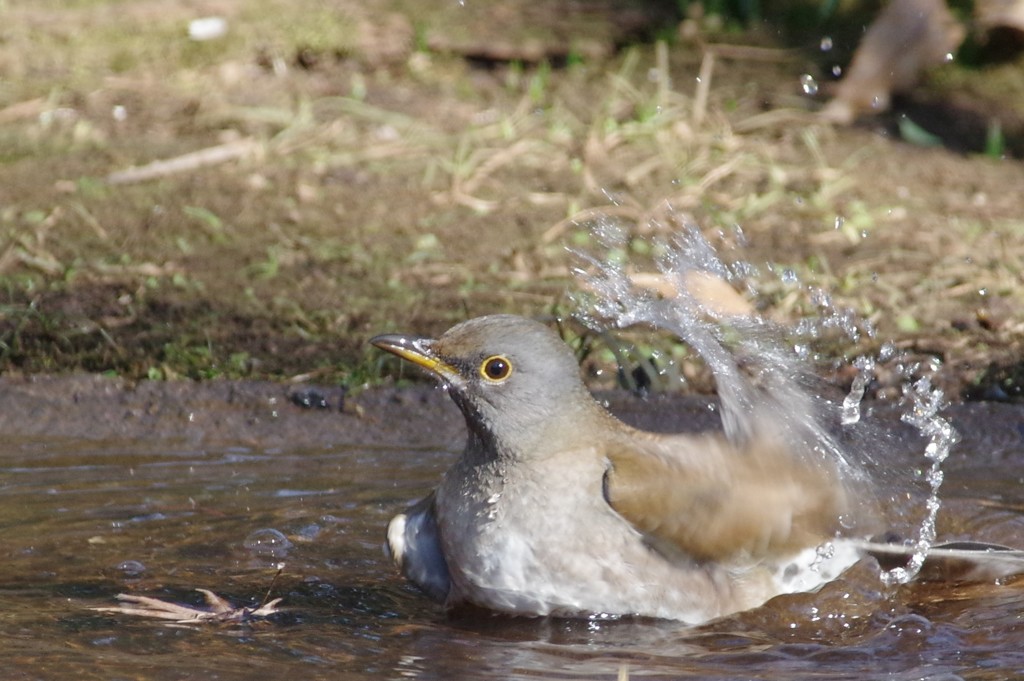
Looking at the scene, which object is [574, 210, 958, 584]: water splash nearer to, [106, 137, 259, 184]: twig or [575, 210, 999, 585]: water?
[575, 210, 999, 585]: water

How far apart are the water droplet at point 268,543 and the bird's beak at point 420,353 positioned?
36.1 inches

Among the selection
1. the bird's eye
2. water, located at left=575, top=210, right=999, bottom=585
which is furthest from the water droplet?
water, located at left=575, top=210, right=999, bottom=585

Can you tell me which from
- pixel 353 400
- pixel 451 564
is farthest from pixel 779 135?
pixel 451 564

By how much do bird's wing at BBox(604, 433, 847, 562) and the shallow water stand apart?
0.21 metres

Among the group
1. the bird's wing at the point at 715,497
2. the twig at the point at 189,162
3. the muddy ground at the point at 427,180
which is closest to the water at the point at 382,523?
the bird's wing at the point at 715,497

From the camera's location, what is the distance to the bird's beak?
4.72 metres

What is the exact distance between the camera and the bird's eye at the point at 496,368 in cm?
471

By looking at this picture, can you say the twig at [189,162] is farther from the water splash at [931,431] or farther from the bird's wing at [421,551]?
the bird's wing at [421,551]

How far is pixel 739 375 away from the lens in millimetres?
5500

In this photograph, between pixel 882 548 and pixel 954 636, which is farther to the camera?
pixel 882 548

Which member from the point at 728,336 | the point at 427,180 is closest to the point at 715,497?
the point at 728,336

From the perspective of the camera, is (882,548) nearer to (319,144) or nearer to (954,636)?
(954,636)

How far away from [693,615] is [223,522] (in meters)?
1.81

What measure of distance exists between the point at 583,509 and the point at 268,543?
128 centimetres
